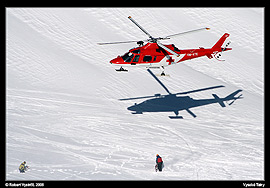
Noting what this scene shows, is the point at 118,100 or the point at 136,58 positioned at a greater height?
the point at 136,58

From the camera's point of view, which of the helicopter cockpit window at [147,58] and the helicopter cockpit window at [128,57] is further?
the helicopter cockpit window at [147,58]

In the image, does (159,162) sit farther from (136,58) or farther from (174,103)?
(174,103)

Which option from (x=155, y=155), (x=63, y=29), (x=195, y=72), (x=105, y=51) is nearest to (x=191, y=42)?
(x=195, y=72)

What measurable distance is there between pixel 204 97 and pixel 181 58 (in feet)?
12.6

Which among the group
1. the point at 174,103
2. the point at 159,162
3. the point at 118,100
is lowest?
the point at 159,162

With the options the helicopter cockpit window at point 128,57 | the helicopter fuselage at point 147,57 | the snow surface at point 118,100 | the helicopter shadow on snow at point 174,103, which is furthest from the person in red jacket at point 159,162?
the helicopter cockpit window at point 128,57

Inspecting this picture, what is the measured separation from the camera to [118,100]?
87.9ft

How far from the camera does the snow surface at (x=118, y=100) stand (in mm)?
20578

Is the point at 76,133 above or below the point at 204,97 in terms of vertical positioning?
below

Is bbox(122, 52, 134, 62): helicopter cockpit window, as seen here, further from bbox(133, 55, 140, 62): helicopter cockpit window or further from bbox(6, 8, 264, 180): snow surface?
bbox(6, 8, 264, 180): snow surface

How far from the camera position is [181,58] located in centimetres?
2531

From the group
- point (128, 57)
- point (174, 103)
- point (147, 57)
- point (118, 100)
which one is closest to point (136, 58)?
point (128, 57)

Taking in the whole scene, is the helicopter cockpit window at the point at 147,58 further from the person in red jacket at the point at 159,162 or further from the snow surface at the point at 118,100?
the person in red jacket at the point at 159,162

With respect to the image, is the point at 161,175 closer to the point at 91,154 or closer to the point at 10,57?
the point at 91,154
